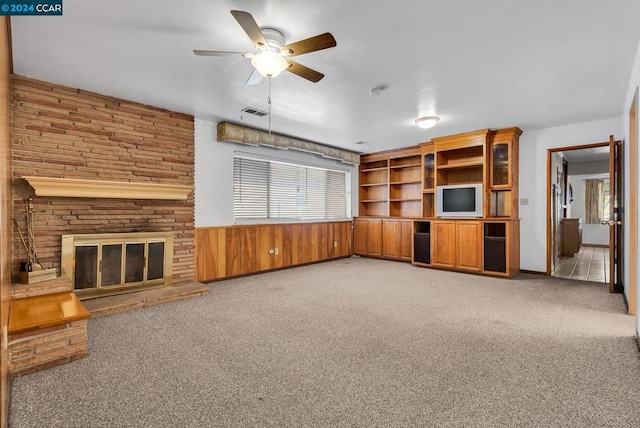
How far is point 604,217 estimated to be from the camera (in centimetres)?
959

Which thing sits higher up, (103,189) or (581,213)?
(103,189)

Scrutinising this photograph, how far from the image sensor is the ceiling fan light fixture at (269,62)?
237cm

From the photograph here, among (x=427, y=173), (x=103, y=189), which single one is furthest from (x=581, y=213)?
(x=103, y=189)

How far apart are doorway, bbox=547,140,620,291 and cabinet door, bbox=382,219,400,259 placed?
2.66 m

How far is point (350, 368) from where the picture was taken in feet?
7.11

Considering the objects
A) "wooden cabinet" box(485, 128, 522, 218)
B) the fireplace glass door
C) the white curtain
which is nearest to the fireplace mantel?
the fireplace glass door

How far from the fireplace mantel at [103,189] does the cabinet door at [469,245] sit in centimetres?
451

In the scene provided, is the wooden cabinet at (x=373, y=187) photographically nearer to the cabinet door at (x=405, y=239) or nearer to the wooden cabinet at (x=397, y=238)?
the wooden cabinet at (x=397, y=238)

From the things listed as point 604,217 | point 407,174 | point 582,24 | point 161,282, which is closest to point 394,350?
point 582,24

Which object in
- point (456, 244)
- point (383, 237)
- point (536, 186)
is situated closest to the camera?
point (536, 186)

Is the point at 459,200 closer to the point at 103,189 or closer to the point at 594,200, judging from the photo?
the point at 103,189

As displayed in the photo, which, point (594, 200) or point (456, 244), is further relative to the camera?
point (594, 200)

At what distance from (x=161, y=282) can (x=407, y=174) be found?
5424 millimetres

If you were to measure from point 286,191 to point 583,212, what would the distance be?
9.90 m
